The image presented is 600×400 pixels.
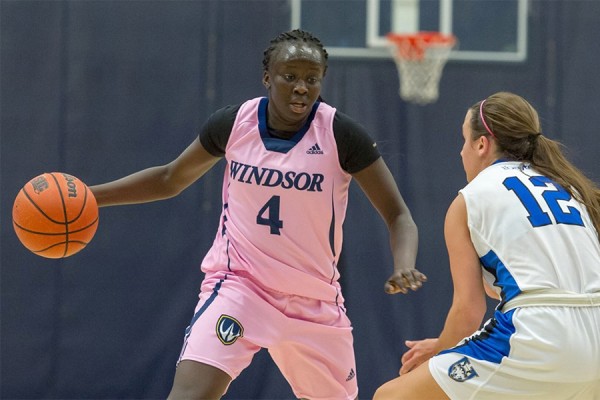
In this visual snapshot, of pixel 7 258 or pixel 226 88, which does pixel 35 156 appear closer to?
pixel 7 258

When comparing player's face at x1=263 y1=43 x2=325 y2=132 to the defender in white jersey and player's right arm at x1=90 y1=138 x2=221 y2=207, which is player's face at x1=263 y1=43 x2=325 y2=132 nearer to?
player's right arm at x1=90 y1=138 x2=221 y2=207

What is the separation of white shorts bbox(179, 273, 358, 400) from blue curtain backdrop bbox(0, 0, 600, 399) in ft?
9.81

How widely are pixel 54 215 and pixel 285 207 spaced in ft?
3.27

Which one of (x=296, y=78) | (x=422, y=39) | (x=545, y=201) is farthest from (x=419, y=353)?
(x=422, y=39)

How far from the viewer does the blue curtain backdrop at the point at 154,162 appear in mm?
7250

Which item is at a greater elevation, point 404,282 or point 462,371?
point 404,282

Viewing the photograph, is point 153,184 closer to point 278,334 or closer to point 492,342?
point 278,334

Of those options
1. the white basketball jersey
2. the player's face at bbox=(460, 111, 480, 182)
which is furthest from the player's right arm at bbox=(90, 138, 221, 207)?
the white basketball jersey

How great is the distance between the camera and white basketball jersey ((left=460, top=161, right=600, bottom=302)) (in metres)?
3.15

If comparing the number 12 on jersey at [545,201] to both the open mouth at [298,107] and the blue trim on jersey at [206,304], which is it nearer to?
the open mouth at [298,107]

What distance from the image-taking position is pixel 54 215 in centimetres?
417

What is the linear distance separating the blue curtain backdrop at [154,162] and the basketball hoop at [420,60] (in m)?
0.09

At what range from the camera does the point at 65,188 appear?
4.24m

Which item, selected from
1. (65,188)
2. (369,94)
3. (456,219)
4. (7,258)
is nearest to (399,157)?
(369,94)
